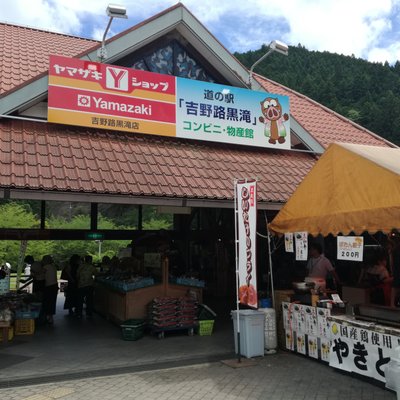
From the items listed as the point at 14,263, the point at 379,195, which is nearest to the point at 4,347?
the point at 379,195

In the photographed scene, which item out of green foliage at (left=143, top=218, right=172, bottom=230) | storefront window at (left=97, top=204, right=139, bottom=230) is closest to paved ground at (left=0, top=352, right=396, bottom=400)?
green foliage at (left=143, top=218, right=172, bottom=230)

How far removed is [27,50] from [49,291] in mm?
6963

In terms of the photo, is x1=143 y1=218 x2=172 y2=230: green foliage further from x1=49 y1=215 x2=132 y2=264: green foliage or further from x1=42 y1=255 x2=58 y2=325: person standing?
x1=42 y1=255 x2=58 y2=325: person standing

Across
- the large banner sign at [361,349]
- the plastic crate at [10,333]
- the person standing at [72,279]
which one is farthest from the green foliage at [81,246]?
the large banner sign at [361,349]

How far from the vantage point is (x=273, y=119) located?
11547mm

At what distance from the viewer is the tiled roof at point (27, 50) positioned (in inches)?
424

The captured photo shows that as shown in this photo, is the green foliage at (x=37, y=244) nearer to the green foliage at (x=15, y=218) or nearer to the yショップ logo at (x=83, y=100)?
the green foliage at (x=15, y=218)

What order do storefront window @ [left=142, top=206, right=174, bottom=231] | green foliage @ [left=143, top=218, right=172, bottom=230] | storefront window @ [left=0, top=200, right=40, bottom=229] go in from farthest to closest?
storefront window @ [left=142, top=206, right=174, bottom=231] < green foliage @ [left=143, top=218, right=172, bottom=230] < storefront window @ [left=0, top=200, right=40, bottom=229]

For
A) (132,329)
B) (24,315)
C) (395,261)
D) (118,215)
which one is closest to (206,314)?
(132,329)

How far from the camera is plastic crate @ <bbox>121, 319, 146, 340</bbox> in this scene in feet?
31.8

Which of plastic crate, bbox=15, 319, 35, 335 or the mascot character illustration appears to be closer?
plastic crate, bbox=15, 319, 35, 335

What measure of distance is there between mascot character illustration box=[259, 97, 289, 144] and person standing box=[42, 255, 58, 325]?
696 cm

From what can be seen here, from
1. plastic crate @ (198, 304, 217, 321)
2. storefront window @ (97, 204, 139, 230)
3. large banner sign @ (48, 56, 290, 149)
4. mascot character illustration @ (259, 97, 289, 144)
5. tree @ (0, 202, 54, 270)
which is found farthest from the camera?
storefront window @ (97, 204, 139, 230)

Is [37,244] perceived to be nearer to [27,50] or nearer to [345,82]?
[27,50]
